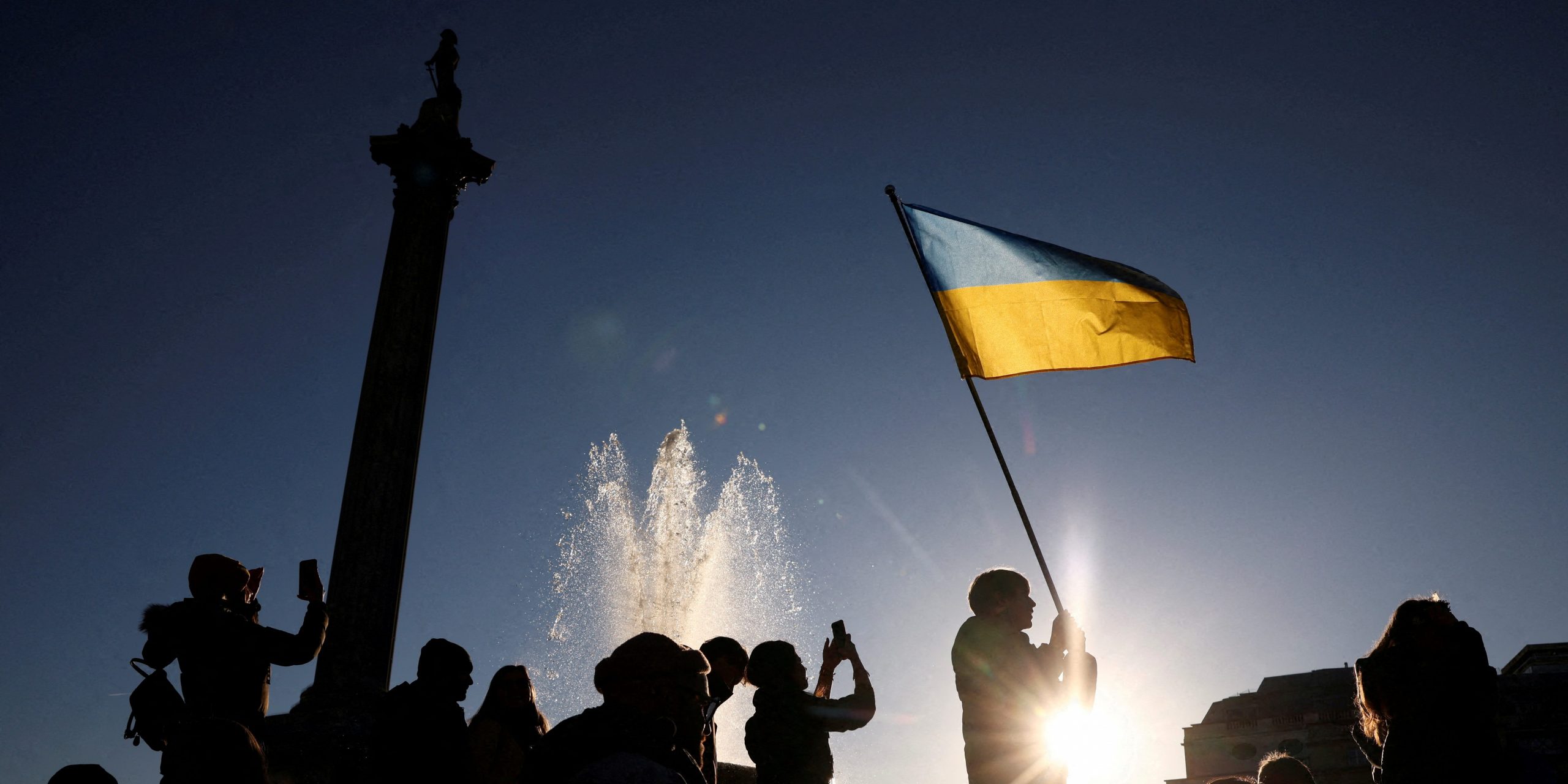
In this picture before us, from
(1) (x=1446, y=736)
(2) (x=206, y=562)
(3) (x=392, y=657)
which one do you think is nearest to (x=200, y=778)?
(2) (x=206, y=562)

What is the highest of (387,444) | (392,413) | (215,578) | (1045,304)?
(392,413)

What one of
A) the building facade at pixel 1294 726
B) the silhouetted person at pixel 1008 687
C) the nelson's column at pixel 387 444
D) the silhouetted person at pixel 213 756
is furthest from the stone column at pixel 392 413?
the building facade at pixel 1294 726

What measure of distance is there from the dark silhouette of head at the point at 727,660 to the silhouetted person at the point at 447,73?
12558mm

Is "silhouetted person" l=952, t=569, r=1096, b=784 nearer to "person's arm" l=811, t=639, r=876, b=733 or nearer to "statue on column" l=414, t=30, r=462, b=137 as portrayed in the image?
"person's arm" l=811, t=639, r=876, b=733

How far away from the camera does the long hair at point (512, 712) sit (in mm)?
4242

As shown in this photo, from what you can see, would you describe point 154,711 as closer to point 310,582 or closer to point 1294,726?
point 310,582

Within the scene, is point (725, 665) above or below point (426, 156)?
below

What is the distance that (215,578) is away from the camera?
5.04 metres

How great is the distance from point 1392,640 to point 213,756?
13.3ft

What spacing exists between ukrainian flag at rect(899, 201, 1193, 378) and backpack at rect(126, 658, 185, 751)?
16.9ft

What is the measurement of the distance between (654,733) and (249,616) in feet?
11.7

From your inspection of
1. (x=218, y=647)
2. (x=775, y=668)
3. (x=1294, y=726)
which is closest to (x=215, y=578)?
(x=218, y=647)

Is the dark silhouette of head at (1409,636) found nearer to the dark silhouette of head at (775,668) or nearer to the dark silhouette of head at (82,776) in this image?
the dark silhouette of head at (775,668)

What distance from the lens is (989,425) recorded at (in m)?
6.59
